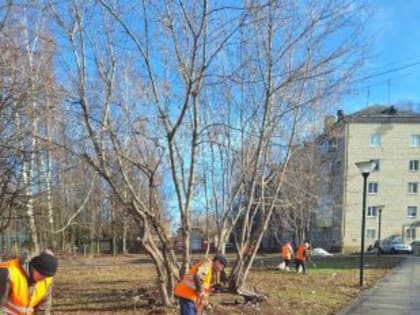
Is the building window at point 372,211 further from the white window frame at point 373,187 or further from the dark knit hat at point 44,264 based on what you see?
the dark knit hat at point 44,264

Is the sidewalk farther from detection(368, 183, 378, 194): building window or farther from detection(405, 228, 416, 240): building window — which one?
detection(368, 183, 378, 194): building window

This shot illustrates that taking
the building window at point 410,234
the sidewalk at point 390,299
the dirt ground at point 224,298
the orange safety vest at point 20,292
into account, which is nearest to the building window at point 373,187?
the building window at point 410,234

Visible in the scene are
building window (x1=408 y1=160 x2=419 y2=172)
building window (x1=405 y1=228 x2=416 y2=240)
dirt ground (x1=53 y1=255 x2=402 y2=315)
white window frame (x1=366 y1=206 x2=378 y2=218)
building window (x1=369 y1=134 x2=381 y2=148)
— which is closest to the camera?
dirt ground (x1=53 y1=255 x2=402 y2=315)

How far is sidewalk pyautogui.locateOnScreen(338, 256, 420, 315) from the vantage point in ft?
45.5

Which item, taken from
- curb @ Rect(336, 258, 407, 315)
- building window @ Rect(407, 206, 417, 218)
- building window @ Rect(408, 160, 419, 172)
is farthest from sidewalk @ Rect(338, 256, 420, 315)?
building window @ Rect(408, 160, 419, 172)

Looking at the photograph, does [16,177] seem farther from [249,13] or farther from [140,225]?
[249,13]

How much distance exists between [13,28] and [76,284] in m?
10.1

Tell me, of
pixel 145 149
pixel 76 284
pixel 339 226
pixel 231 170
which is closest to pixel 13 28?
pixel 145 149

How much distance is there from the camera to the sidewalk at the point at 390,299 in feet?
45.5

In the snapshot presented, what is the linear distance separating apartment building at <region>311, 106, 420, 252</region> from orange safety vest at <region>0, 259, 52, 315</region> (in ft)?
208

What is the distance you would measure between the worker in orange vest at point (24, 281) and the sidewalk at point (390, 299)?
9550 millimetres

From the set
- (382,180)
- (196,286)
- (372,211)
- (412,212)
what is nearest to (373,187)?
(382,180)

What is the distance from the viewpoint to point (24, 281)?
5.02m

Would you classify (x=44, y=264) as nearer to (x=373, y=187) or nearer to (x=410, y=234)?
(x=373, y=187)
